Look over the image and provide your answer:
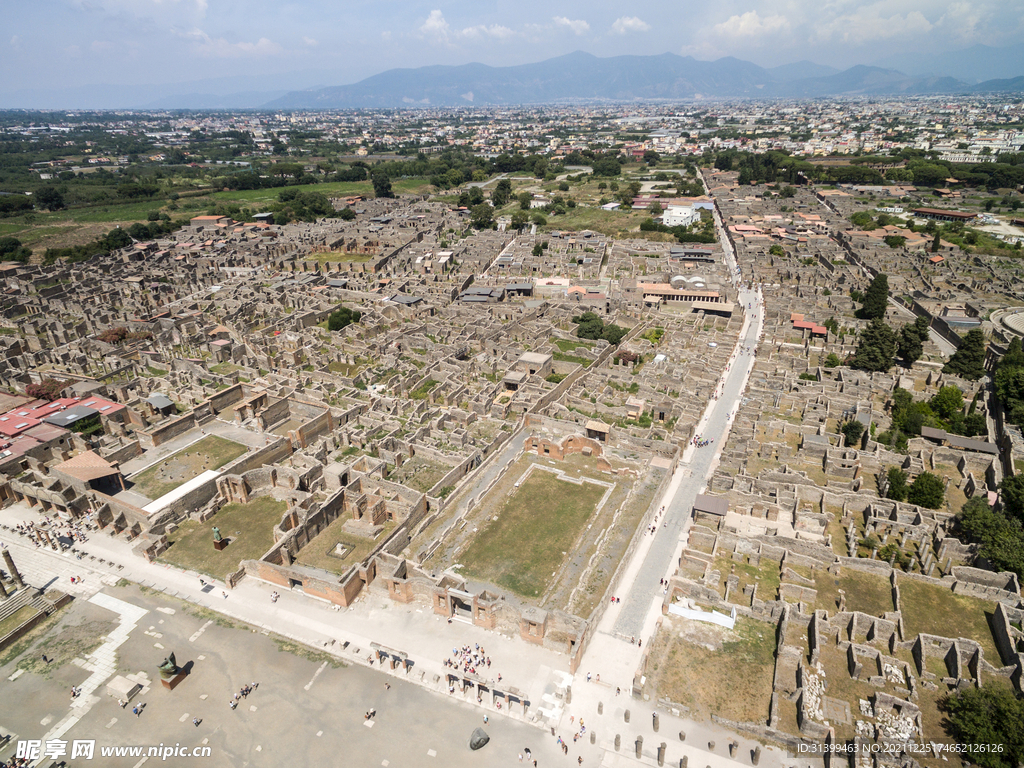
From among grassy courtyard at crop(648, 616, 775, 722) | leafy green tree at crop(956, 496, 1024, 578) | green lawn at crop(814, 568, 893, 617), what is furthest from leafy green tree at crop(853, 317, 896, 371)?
grassy courtyard at crop(648, 616, 775, 722)

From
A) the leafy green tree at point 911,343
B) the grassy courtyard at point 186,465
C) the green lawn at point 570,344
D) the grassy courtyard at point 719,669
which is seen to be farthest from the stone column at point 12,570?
the leafy green tree at point 911,343

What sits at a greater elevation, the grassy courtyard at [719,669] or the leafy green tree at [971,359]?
the leafy green tree at [971,359]

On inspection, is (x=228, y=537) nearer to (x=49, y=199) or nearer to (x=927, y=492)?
(x=927, y=492)

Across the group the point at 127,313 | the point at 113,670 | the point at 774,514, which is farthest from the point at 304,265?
the point at 774,514

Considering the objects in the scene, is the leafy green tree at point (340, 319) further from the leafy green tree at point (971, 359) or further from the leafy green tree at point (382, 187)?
the leafy green tree at point (382, 187)

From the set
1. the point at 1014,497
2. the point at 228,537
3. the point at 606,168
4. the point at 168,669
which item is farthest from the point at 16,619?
the point at 606,168

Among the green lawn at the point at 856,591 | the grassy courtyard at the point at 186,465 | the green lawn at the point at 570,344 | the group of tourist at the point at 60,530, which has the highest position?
the green lawn at the point at 570,344

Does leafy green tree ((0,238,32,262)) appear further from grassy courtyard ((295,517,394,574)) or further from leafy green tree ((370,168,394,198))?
grassy courtyard ((295,517,394,574))
